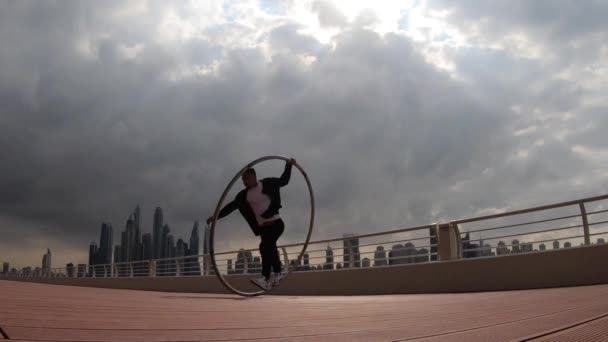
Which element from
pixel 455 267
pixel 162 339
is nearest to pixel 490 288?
pixel 455 267

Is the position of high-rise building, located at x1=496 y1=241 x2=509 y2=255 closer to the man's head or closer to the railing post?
the railing post

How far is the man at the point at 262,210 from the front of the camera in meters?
6.88

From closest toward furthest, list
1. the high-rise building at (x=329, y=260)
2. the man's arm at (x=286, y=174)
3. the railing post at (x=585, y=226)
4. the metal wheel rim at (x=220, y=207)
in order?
the metal wheel rim at (x=220, y=207) → the man's arm at (x=286, y=174) → the railing post at (x=585, y=226) → the high-rise building at (x=329, y=260)

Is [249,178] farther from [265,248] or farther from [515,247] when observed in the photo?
[515,247]

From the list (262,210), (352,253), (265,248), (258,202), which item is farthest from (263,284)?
(352,253)

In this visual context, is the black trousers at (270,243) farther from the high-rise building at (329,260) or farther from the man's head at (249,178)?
the high-rise building at (329,260)

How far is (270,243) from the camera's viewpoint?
6977mm

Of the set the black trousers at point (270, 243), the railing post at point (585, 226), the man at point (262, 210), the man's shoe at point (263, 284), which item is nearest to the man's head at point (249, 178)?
the man at point (262, 210)

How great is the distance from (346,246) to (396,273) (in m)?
1.91

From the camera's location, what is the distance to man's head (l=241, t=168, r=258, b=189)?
685 cm

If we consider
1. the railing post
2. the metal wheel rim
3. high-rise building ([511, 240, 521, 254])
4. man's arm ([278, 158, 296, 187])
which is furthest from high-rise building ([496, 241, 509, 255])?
man's arm ([278, 158, 296, 187])

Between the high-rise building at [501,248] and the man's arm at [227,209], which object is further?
the high-rise building at [501,248]

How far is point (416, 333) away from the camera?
191 centimetres

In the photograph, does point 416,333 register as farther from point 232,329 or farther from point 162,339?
point 162,339
